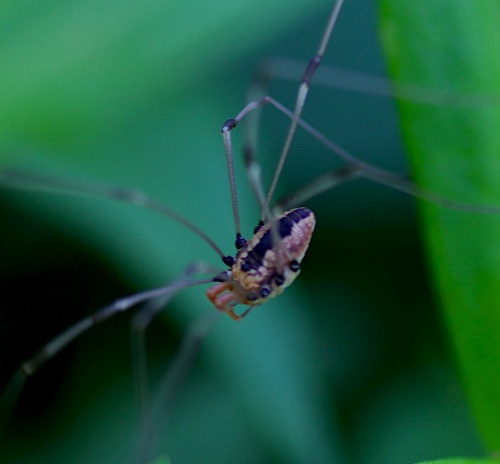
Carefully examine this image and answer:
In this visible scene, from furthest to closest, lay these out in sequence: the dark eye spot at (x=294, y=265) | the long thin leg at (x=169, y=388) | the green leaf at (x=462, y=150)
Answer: the long thin leg at (x=169, y=388) < the dark eye spot at (x=294, y=265) < the green leaf at (x=462, y=150)

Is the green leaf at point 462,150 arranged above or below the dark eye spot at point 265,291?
above

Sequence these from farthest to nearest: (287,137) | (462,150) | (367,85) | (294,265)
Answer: (367,85), (287,137), (294,265), (462,150)

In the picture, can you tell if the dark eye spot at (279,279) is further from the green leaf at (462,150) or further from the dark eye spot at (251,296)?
the green leaf at (462,150)

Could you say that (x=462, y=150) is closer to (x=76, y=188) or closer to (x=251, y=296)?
(x=251, y=296)

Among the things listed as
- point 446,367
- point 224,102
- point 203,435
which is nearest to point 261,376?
point 203,435

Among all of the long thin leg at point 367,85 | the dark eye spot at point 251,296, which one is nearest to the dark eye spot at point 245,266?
the dark eye spot at point 251,296

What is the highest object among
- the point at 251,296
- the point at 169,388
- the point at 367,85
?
the point at 367,85

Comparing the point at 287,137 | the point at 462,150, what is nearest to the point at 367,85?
the point at 287,137

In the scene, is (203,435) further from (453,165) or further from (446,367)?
(453,165)

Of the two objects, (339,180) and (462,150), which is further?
(339,180)
